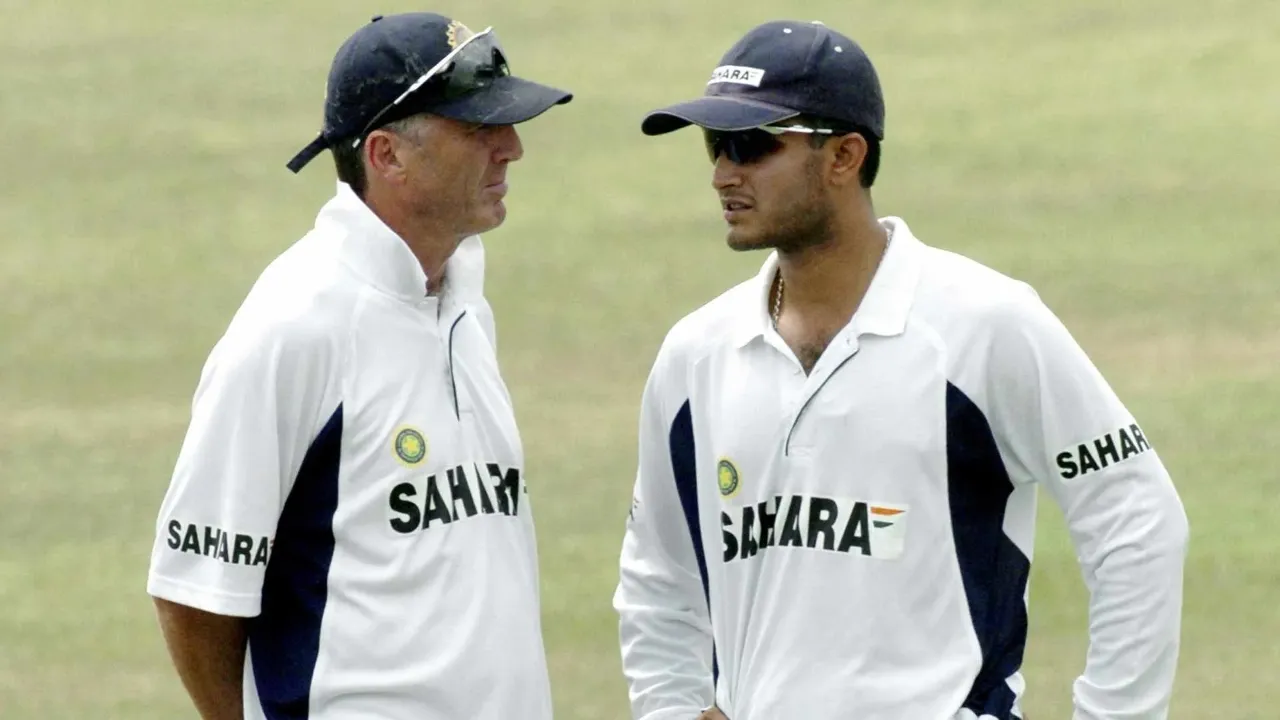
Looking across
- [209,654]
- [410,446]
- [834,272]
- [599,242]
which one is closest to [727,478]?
[834,272]

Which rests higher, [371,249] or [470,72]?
[470,72]

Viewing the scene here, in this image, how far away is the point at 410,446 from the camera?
152 inches

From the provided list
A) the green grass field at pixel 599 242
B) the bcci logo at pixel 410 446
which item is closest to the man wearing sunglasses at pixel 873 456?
the bcci logo at pixel 410 446

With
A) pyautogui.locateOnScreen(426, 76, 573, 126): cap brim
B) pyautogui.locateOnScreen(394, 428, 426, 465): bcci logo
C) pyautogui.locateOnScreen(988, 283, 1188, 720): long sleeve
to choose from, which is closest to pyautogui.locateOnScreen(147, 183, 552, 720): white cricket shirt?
pyautogui.locateOnScreen(394, 428, 426, 465): bcci logo

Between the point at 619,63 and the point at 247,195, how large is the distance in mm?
3581

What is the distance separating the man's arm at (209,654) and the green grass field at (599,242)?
4.23 meters

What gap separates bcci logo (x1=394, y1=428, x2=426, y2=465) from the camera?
3.85 meters

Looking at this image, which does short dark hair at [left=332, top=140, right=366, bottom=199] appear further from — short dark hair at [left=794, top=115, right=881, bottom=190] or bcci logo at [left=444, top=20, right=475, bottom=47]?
short dark hair at [left=794, top=115, right=881, bottom=190]

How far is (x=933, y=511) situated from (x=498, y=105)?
1020 millimetres

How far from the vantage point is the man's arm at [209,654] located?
12.6 feet

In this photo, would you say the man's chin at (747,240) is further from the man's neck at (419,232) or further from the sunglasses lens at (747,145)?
the man's neck at (419,232)

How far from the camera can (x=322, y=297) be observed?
3.88 meters

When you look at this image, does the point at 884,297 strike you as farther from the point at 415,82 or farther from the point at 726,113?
the point at 415,82

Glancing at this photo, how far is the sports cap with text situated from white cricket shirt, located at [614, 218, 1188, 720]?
0.63 meters
